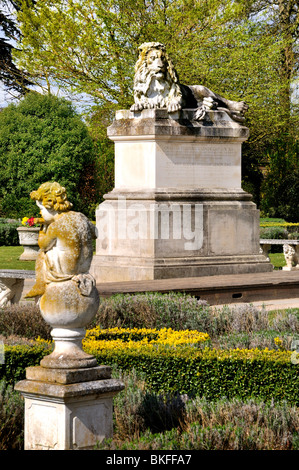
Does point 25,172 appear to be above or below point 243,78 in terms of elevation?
below

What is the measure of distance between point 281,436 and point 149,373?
Result: 5.94 ft

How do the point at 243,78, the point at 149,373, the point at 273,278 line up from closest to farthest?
the point at 149,373
the point at 273,278
the point at 243,78

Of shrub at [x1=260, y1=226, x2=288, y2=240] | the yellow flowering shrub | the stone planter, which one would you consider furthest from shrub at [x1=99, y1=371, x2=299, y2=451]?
shrub at [x1=260, y1=226, x2=288, y2=240]

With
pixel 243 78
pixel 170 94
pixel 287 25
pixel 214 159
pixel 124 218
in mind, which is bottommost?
Result: pixel 124 218

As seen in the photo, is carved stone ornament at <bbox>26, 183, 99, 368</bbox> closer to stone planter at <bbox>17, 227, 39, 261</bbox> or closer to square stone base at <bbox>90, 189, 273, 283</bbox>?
square stone base at <bbox>90, 189, 273, 283</bbox>

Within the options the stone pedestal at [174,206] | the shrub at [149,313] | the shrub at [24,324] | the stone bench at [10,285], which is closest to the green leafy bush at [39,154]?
the stone pedestal at [174,206]

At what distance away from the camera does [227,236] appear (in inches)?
565

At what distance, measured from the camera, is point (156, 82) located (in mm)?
13969

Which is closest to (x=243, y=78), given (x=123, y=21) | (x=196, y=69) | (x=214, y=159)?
(x=196, y=69)

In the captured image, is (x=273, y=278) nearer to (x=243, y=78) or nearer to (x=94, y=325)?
(x=94, y=325)

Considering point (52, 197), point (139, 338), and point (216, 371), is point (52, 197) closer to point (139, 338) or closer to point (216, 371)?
point (216, 371)

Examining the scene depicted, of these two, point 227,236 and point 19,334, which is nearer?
point 19,334

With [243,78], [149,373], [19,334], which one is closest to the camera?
[149,373]

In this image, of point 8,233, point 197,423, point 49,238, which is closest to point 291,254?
point 8,233
